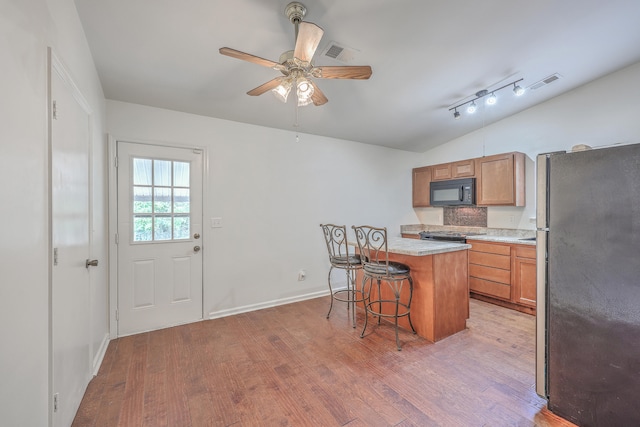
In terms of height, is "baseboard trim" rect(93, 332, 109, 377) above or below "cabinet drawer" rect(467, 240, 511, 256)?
below

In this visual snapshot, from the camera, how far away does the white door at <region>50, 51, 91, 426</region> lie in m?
1.37

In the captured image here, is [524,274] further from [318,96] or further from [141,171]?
[141,171]

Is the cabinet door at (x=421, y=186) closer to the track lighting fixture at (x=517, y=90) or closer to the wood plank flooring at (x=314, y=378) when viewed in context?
the track lighting fixture at (x=517, y=90)

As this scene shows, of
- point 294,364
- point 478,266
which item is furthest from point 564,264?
point 478,266

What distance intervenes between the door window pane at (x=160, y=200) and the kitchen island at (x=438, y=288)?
2.35 meters

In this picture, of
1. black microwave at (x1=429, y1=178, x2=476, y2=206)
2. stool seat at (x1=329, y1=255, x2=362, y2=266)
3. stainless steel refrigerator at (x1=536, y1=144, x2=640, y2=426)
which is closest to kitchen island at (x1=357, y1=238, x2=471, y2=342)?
stool seat at (x1=329, y1=255, x2=362, y2=266)

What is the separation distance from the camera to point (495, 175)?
396cm

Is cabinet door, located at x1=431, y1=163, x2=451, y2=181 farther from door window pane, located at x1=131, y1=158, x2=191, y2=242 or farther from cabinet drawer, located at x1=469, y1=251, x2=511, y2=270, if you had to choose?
door window pane, located at x1=131, y1=158, x2=191, y2=242

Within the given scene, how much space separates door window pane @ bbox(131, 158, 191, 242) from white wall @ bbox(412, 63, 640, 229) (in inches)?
153

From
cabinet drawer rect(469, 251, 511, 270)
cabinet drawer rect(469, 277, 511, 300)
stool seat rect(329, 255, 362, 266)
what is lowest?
cabinet drawer rect(469, 277, 511, 300)

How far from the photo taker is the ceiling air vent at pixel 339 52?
2.22 metres

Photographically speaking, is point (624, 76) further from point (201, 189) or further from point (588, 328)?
point (201, 189)

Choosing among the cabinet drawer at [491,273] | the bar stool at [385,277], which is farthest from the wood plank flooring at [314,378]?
the cabinet drawer at [491,273]

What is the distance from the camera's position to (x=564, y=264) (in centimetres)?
159
